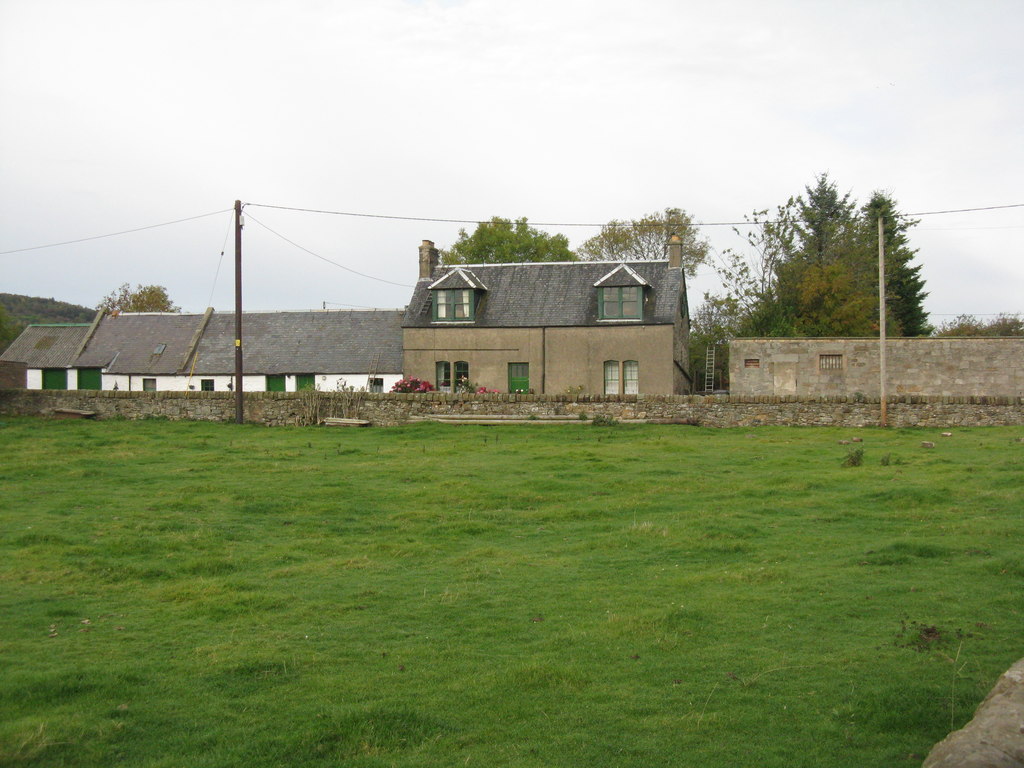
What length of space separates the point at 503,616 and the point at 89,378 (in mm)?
42084

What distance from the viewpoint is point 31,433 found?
85.7ft

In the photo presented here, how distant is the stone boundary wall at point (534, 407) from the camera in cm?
2764

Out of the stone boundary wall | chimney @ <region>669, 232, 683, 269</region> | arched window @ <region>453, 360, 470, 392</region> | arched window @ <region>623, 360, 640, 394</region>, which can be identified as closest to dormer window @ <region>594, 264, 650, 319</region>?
arched window @ <region>623, 360, 640, 394</region>

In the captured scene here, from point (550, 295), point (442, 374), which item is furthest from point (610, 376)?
point (442, 374)

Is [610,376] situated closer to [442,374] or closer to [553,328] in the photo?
[553,328]

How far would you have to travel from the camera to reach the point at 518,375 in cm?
3831

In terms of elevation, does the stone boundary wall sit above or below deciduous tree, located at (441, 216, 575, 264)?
below

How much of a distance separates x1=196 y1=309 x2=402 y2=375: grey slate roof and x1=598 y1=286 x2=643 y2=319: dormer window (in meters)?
10.1

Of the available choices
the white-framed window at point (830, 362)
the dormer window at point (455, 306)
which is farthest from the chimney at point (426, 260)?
the white-framed window at point (830, 362)

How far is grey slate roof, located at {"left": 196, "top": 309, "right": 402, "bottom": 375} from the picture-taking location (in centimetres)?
4216

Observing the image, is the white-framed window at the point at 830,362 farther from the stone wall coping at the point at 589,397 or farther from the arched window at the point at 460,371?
the arched window at the point at 460,371

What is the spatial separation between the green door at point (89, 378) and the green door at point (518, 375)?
838 inches

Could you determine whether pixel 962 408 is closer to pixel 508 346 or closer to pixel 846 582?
pixel 508 346

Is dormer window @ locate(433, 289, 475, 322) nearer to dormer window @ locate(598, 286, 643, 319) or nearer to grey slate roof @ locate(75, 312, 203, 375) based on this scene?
dormer window @ locate(598, 286, 643, 319)
